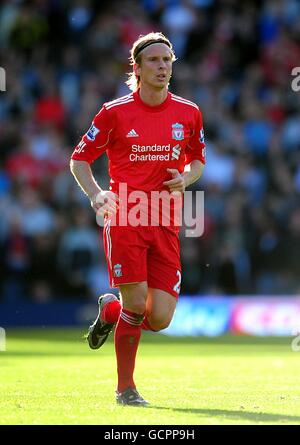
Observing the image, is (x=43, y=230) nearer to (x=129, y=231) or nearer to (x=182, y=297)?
(x=182, y=297)

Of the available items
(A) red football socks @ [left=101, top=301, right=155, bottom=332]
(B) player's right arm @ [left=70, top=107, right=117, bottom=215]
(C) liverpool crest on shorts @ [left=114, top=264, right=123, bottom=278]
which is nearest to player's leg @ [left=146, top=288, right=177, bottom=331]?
(C) liverpool crest on shorts @ [left=114, top=264, right=123, bottom=278]

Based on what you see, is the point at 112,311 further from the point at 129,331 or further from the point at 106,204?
the point at 106,204

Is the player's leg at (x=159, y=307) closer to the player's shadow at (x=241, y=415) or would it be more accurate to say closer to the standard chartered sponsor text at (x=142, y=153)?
the player's shadow at (x=241, y=415)

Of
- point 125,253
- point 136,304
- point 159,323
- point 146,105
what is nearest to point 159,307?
point 159,323

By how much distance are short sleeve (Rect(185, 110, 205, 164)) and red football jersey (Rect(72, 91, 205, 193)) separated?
14 cm

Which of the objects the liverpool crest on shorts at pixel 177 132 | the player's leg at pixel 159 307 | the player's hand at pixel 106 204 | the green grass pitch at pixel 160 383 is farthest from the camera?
the liverpool crest on shorts at pixel 177 132

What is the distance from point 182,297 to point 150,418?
10.2 meters

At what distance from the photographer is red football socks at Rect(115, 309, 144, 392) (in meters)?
8.30

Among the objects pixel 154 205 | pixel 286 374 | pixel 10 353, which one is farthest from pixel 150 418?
pixel 10 353

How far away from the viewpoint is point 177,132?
863cm

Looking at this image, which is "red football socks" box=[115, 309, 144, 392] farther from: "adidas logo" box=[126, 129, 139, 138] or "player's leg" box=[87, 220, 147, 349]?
"adidas logo" box=[126, 129, 139, 138]

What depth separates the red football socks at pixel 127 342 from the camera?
27.2ft

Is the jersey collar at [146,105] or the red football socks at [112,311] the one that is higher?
the jersey collar at [146,105]

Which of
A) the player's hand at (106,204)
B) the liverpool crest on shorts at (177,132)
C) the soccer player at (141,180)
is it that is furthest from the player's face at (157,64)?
the player's hand at (106,204)
